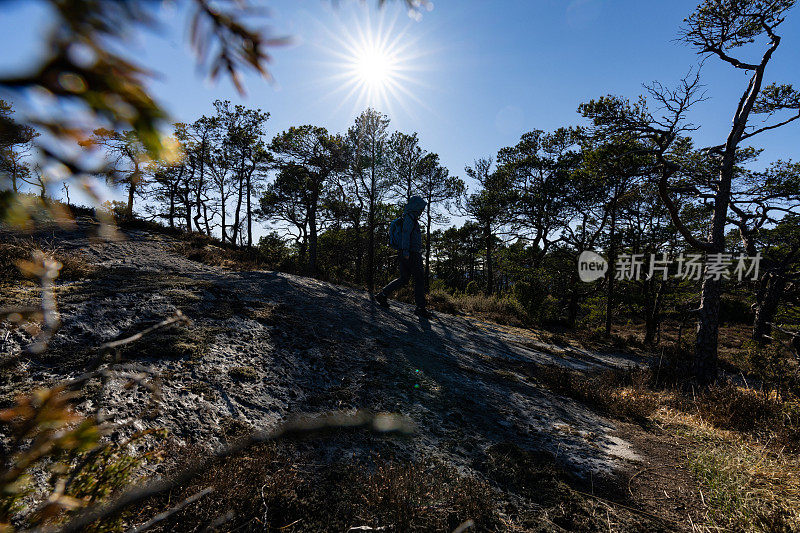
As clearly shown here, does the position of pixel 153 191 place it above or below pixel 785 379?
above

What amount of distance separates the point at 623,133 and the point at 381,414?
7691 mm

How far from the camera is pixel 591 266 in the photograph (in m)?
15.0

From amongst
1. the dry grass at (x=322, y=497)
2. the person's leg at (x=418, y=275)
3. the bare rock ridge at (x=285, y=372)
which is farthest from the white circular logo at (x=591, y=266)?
the dry grass at (x=322, y=497)

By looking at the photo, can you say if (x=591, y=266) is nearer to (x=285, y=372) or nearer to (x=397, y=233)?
(x=397, y=233)

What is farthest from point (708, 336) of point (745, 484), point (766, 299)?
point (766, 299)

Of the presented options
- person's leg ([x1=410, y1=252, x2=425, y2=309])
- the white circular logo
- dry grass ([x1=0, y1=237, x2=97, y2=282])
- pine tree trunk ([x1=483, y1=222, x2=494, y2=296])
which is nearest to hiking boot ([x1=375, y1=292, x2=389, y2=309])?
person's leg ([x1=410, y1=252, x2=425, y2=309])

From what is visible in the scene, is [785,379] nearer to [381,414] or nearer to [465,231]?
[381,414]

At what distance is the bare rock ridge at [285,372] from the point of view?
1.81 meters

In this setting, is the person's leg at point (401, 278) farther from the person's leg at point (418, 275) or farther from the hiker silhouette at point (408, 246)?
the person's leg at point (418, 275)

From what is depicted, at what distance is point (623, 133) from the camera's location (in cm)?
664

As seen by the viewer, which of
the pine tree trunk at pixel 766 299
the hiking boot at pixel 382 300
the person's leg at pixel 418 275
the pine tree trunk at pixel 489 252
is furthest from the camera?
the pine tree trunk at pixel 489 252

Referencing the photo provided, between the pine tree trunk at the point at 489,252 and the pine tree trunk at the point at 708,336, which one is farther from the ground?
the pine tree trunk at the point at 489,252

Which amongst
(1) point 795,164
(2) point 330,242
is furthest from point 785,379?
(2) point 330,242

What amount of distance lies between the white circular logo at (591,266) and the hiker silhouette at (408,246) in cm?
1206
